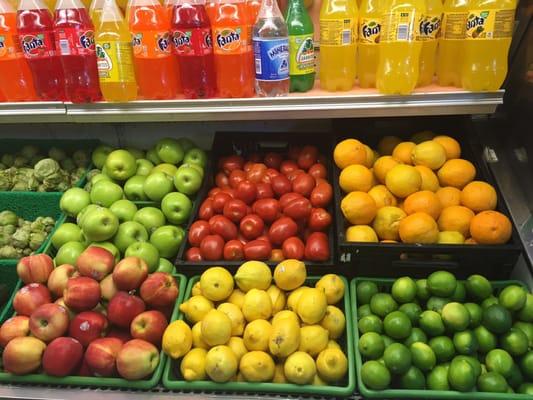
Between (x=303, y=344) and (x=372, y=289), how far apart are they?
0.33 meters

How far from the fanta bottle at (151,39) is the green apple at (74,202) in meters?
0.60

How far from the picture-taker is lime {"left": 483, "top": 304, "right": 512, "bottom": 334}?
54.8 inches

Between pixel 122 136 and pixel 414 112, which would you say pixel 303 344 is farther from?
pixel 122 136

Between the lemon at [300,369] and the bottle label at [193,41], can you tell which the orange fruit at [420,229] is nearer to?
the lemon at [300,369]

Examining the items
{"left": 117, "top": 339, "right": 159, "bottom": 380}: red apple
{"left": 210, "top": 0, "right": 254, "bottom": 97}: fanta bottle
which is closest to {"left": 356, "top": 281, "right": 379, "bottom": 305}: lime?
{"left": 117, "top": 339, "right": 159, "bottom": 380}: red apple

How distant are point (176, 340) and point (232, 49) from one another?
1022 millimetres

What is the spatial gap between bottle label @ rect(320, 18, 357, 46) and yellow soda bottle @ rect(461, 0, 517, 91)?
388 millimetres

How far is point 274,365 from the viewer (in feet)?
4.65

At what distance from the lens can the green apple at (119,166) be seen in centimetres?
211

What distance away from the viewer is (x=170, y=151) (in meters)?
2.21

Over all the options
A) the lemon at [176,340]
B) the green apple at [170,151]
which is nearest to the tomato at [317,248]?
the lemon at [176,340]

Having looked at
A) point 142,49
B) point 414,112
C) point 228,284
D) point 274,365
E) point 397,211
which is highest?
point 142,49

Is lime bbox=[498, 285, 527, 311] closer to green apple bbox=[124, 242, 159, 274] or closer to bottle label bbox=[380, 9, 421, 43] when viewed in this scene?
bottle label bbox=[380, 9, 421, 43]

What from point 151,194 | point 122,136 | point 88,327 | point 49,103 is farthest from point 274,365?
point 122,136
